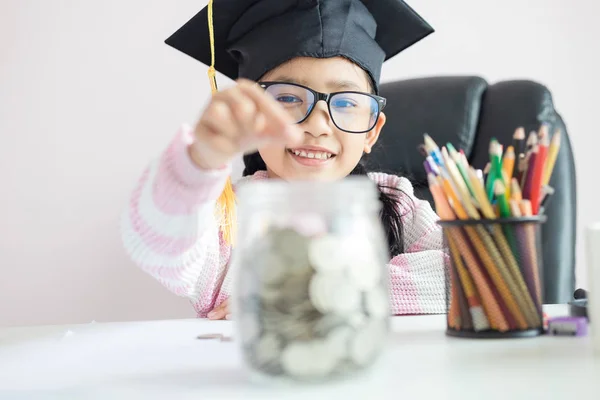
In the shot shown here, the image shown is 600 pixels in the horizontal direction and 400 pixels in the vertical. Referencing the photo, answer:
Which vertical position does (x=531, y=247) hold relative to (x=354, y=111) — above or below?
below

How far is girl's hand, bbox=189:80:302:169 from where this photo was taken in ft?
1.66

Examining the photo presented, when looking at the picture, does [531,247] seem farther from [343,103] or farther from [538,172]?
[343,103]

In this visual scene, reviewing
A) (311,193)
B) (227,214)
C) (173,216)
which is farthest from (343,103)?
(311,193)

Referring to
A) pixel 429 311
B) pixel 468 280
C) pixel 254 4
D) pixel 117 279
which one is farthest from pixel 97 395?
pixel 117 279

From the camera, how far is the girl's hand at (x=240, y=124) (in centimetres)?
51

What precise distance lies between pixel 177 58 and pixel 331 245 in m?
1.34

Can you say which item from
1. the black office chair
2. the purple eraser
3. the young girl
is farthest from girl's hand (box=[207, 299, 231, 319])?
the black office chair

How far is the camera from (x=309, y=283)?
15.9 inches

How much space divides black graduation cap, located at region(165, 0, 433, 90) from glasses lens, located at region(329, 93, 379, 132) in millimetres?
61

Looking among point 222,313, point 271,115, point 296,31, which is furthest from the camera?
point 296,31

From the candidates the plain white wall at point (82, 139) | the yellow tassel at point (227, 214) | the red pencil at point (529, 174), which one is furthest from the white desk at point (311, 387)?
the plain white wall at point (82, 139)

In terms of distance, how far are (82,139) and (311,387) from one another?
4.48ft

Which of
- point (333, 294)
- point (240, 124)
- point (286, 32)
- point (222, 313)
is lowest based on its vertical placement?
point (222, 313)

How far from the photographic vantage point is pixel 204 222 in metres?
0.65
